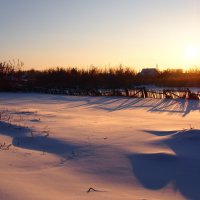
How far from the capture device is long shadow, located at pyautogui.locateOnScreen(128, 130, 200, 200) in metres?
5.87

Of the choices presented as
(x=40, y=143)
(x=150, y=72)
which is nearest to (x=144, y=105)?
(x=40, y=143)

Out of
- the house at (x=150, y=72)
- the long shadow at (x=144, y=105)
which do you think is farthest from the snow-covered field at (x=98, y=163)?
the house at (x=150, y=72)

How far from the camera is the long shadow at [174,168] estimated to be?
19.2ft

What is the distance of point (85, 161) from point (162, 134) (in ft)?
10.7

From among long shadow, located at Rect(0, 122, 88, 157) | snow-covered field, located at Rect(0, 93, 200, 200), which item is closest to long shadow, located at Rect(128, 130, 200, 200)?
snow-covered field, located at Rect(0, 93, 200, 200)

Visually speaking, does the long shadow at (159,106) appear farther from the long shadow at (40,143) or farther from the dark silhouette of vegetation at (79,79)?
the dark silhouette of vegetation at (79,79)

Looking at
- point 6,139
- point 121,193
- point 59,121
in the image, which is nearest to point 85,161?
point 121,193

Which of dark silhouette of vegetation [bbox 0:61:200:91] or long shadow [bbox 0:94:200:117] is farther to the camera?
dark silhouette of vegetation [bbox 0:61:200:91]

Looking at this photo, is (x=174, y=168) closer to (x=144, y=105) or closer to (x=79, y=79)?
(x=144, y=105)

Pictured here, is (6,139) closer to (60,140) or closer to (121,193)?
(60,140)

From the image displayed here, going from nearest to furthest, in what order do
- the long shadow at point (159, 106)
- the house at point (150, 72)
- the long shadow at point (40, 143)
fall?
1. the long shadow at point (40, 143)
2. the long shadow at point (159, 106)
3. the house at point (150, 72)

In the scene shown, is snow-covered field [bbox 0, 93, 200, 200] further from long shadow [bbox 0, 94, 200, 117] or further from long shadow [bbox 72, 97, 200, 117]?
long shadow [bbox 0, 94, 200, 117]

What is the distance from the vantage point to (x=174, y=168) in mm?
6738

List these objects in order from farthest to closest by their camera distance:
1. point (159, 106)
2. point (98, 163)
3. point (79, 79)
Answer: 1. point (79, 79)
2. point (159, 106)
3. point (98, 163)
